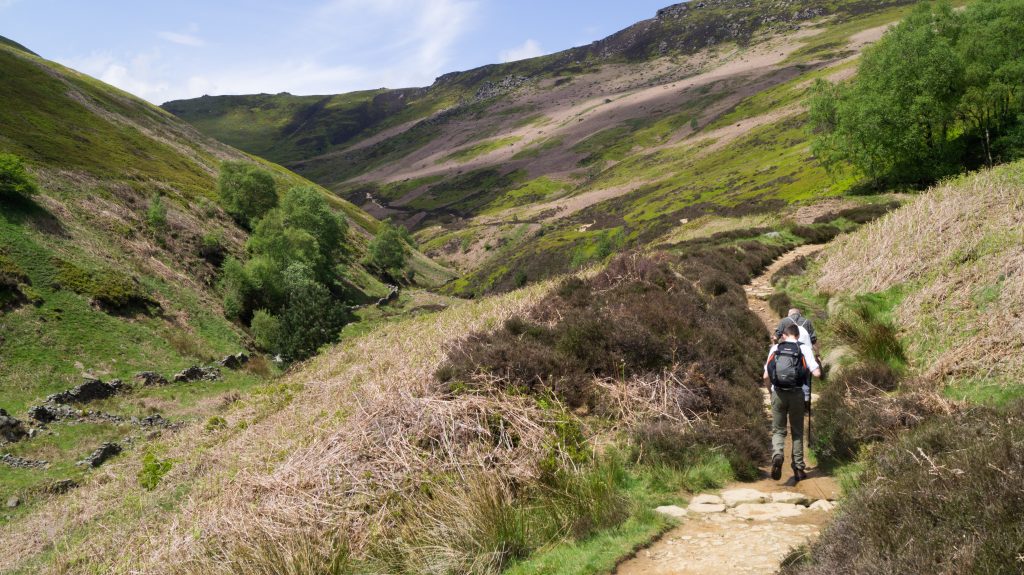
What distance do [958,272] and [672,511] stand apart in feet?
30.2

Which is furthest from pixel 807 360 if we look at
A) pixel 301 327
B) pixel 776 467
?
pixel 301 327

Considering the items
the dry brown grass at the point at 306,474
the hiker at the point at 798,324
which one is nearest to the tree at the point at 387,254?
the dry brown grass at the point at 306,474

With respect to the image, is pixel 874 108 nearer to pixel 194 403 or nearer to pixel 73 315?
pixel 194 403

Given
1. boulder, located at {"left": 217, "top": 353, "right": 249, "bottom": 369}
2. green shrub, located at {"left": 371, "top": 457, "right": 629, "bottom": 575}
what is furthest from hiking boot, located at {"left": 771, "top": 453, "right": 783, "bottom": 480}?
boulder, located at {"left": 217, "top": 353, "right": 249, "bottom": 369}

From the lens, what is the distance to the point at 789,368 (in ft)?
26.8

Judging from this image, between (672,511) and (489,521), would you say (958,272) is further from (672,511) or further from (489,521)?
(489,521)

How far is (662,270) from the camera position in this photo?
1583 cm

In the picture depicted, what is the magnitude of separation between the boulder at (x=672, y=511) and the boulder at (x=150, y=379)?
33.6 m

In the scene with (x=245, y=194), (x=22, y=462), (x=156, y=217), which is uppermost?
(x=245, y=194)

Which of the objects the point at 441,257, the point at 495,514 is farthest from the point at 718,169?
the point at 495,514

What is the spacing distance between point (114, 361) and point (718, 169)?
349ft

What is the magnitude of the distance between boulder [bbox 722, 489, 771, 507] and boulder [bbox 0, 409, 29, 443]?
2976cm

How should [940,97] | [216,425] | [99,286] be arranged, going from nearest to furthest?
[216,425], [99,286], [940,97]

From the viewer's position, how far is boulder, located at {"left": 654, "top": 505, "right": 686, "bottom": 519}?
21.9ft
